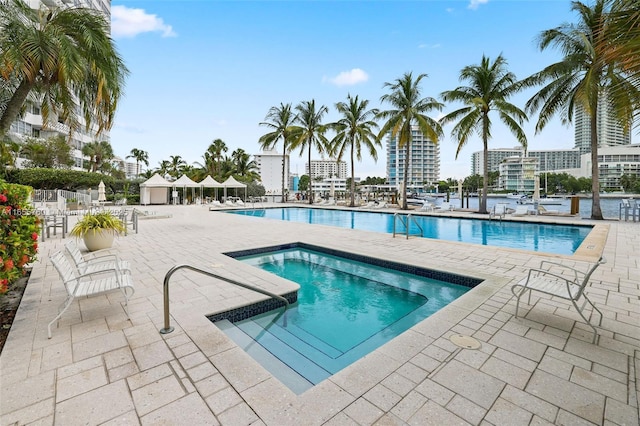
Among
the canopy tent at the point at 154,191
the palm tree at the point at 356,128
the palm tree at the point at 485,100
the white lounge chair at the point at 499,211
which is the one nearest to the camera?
the white lounge chair at the point at 499,211

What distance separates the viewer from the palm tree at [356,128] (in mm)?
23688

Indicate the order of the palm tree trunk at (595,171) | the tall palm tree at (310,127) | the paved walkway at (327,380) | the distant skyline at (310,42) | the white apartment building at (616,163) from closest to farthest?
the paved walkway at (327,380), the distant skyline at (310,42), the palm tree trunk at (595,171), the tall palm tree at (310,127), the white apartment building at (616,163)

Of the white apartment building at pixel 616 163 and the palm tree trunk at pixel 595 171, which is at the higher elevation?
the white apartment building at pixel 616 163

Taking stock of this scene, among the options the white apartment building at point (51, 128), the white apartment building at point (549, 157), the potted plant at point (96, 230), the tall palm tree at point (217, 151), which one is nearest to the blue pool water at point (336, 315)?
the potted plant at point (96, 230)

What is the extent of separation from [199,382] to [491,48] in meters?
21.1

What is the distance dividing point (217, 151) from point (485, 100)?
32.4 metres

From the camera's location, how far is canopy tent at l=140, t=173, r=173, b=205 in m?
26.6

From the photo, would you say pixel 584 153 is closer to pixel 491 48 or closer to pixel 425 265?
pixel 491 48

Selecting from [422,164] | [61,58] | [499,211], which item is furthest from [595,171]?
[422,164]

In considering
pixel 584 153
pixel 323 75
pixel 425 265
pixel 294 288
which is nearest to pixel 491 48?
pixel 323 75

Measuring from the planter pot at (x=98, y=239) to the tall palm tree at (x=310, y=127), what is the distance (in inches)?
777

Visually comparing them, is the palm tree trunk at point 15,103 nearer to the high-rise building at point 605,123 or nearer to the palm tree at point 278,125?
the high-rise building at point 605,123

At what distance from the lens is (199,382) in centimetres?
233

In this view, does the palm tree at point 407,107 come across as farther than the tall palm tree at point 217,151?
No
